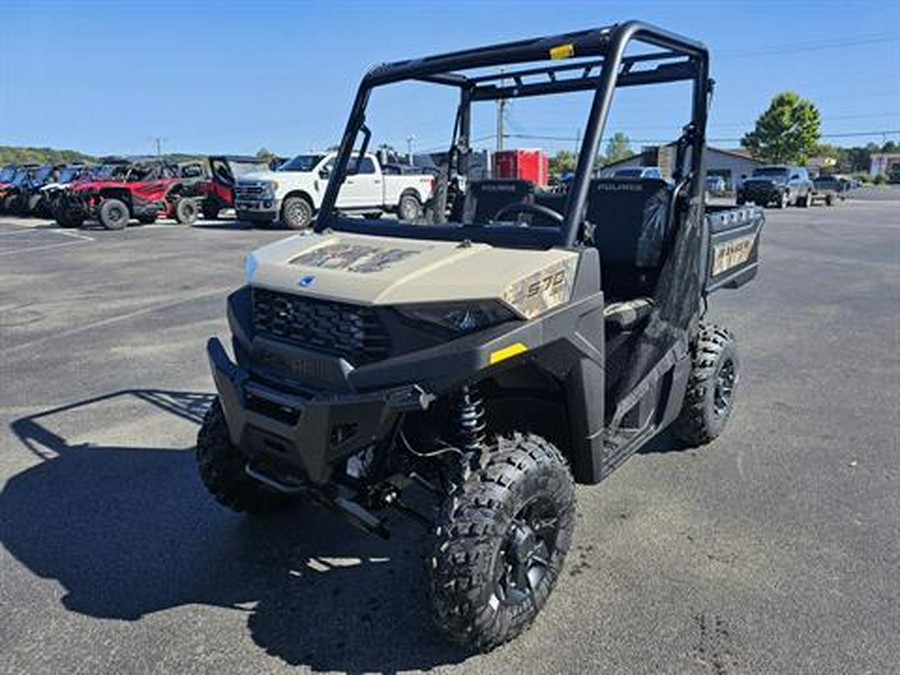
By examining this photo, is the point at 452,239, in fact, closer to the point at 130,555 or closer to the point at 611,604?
the point at 611,604

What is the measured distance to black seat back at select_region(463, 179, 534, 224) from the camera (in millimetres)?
4508

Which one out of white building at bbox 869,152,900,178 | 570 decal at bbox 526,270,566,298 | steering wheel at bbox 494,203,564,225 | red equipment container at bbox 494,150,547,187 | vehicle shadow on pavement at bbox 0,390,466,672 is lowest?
vehicle shadow on pavement at bbox 0,390,466,672

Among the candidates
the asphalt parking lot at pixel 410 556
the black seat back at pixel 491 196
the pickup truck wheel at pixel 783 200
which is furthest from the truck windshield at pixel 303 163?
the pickup truck wheel at pixel 783 200

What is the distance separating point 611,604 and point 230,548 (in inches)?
68.8

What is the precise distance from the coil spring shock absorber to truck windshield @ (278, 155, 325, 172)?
17452 millimetres

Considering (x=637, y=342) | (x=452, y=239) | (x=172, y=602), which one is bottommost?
(x=172, y=602)

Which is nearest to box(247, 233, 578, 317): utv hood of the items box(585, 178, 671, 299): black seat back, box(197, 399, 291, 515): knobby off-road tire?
box(197, 399, 291, 515): knobby off-road tire

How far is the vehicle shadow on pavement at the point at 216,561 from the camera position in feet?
9.25

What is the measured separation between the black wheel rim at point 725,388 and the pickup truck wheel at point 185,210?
19.7 m

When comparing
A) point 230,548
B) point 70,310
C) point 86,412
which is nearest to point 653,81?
point 230,548

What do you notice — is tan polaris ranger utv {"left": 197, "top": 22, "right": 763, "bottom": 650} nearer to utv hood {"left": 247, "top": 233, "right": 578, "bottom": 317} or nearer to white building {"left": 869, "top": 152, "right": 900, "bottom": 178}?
utv hood {"left": 247, "top": 233, "right": 578, "bottom": 317}

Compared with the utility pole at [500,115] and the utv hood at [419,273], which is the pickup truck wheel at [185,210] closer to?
the utility pole at [500,115]

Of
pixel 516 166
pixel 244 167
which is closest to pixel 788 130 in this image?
pixel 244 167

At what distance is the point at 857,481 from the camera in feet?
13.4
